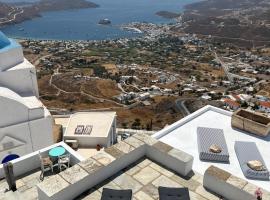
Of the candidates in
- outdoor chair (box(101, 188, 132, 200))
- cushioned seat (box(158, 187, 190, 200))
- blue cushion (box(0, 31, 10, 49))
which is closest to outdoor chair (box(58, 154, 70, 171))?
outdoor chair (box(101, 188, 132, 200))

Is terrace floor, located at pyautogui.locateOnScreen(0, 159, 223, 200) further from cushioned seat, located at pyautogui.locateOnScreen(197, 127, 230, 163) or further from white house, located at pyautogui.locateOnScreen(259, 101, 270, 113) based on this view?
white house, located at pyautogui.locateOnScreen(259, 101, 270, 113)

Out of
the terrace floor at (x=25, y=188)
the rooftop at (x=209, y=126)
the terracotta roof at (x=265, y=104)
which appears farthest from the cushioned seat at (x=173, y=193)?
the terracotta roof at (x=265, y=104)

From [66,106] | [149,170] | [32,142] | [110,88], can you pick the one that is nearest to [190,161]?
A: [149,170]

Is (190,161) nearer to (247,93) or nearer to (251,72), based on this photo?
(247,93)

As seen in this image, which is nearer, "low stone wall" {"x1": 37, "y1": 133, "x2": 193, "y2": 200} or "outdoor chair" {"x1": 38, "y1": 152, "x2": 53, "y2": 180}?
"low stone wall" {"x1": 37, "y1": 133, "x2": 193, "y2": 200}

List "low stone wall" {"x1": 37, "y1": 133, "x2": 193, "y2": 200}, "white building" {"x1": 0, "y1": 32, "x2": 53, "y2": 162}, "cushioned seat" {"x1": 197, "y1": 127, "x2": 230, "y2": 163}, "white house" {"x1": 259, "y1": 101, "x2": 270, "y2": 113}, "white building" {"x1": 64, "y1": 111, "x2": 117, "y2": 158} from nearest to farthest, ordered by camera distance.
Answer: "low stone wall" {"x1": 37, "y1": 133, "x2": 193, "y2": 200} → "cushioned seat" {"x1": 197, "y1": 127, "x2": 230, "y2": 163} → "white building" {"x1": 0, "y1": 32, "x2": 53, "y2": 162} → "white building" {"x1": 64, "y1": 111, "x2": 117, "y2": 158} → "white house" {"x1": 259, "y1": 101, "x2": 270, "y2": 113}

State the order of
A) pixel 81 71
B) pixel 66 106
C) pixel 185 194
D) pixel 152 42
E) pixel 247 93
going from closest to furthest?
pixel 185 194 → pixel 66 106 → pixel 247 93 → pixel 81 71 → pixel 152 42
